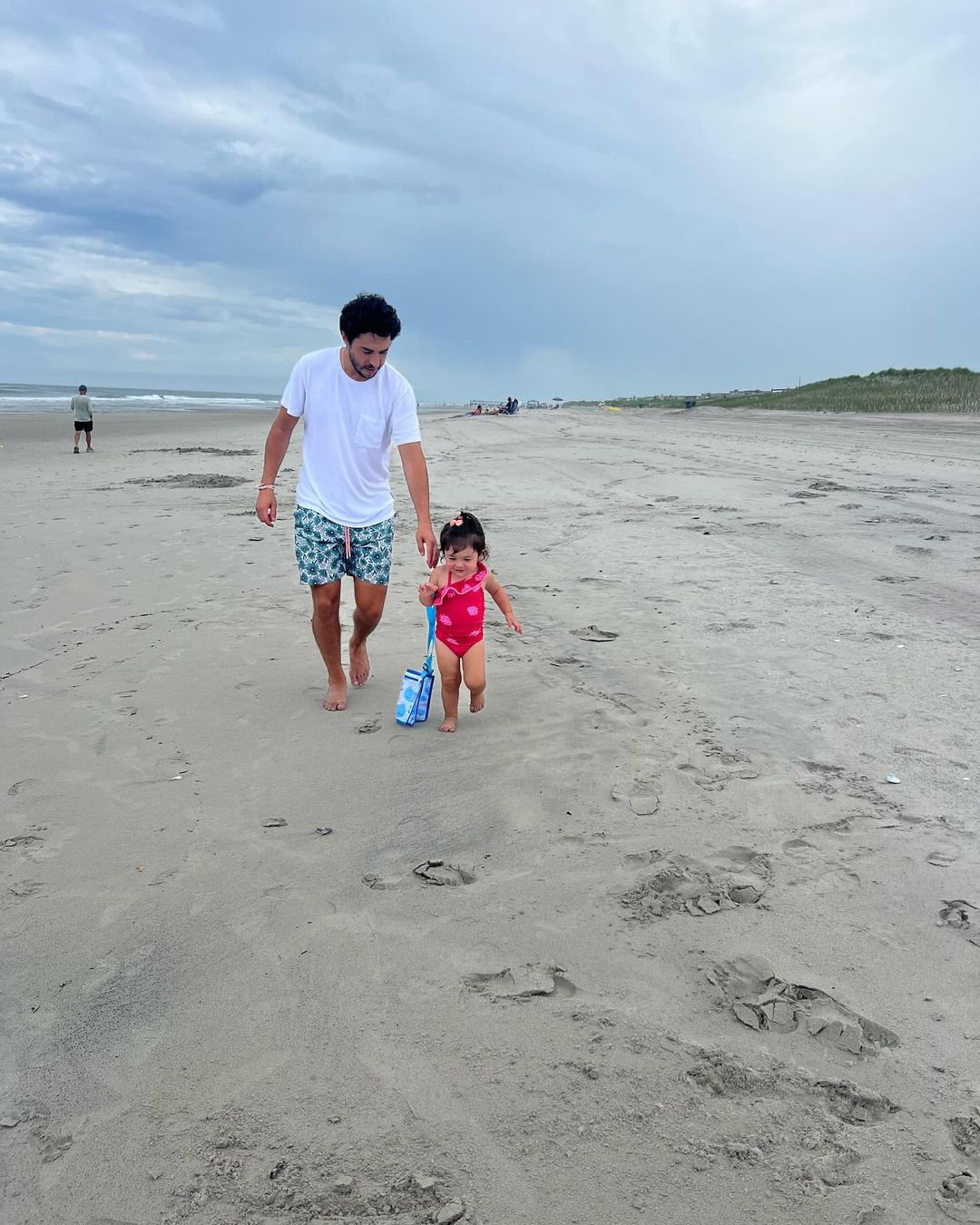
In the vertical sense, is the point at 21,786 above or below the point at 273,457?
below

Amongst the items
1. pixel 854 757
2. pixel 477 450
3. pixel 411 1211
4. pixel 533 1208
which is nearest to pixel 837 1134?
pixel 533 1208

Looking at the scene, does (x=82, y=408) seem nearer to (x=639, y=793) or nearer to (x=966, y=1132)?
(x=639, y=793)

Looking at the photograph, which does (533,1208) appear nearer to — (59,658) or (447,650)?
(447,650)

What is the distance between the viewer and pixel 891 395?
28.0 meters

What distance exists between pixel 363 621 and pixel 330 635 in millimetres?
256

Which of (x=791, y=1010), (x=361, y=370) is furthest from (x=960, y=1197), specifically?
(x=361, y=370)

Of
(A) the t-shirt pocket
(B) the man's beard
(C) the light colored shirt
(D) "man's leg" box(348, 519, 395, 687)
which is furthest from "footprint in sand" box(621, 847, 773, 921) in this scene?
(C) the light colored shirt

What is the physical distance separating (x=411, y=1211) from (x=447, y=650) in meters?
2.47

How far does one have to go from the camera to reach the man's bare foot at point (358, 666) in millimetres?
4407

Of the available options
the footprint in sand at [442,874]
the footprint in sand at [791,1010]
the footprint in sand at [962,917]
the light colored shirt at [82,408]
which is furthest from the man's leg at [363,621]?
the light colored shirt at [82,408]

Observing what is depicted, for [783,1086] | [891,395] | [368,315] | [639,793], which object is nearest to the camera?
[783,1086]

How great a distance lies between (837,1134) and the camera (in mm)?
1795

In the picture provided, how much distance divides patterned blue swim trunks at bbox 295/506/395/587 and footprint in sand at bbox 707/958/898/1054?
2476mm

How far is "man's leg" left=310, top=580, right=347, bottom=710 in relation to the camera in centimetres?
411
